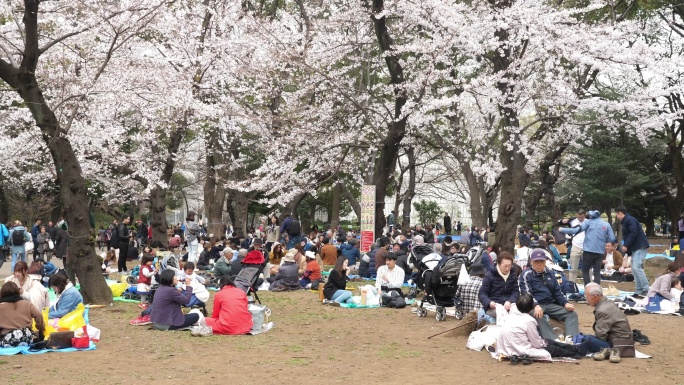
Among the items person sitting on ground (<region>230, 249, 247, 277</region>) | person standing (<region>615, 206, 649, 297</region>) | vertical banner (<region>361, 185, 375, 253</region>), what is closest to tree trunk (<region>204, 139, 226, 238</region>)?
vertical banner (<region>361, 185, 375, 253</region>)

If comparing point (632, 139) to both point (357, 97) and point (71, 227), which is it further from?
point (71, 227)

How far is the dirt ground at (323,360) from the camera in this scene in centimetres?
682

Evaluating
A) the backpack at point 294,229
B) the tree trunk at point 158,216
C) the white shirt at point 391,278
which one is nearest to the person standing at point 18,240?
the tree trunk at point 158,216

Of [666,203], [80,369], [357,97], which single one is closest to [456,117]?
[357,97]

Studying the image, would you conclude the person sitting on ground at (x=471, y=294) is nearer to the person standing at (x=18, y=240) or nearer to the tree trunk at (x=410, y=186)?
the person standing at (x=18, y=240)

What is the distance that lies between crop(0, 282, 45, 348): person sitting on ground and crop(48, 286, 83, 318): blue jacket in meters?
0.62

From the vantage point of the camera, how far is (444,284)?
10492 mm

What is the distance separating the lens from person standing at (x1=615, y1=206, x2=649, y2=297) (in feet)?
41.0

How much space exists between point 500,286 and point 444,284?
6.01 feet

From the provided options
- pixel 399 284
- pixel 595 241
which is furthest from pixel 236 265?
pixel 595 241

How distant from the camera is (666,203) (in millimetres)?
30594

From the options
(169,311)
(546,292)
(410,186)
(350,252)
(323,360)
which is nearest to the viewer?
(323,360)

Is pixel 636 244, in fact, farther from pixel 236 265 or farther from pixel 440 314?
pixel 236 265

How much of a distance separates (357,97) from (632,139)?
15.0m
